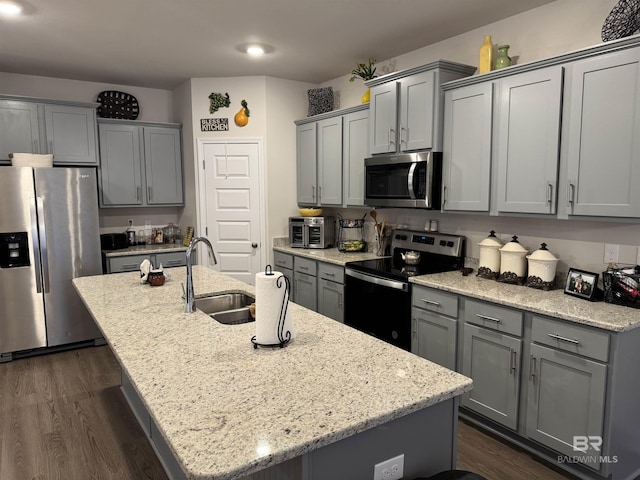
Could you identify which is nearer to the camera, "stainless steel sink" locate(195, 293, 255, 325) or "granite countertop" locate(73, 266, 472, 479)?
"granite countertop" locate(73, 266, 472, 479)

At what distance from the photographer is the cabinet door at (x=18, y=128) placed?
418cm

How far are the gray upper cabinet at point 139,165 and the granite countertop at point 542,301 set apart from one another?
3.33 meters

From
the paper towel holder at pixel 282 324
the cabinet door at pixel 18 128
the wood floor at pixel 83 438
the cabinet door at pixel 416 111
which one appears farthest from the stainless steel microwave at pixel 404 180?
the cabinet door at pixel 18 128

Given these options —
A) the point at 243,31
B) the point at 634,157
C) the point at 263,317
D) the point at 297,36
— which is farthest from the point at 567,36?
the point at 263,317

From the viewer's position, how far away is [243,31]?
344 cm

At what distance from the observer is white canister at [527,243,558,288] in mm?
2748

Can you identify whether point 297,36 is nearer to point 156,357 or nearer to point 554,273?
point 554,273

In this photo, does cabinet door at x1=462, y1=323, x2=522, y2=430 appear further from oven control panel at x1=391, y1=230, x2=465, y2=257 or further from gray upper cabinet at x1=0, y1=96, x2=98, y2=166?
gray upper cabinet at x1=0, y1=96, x2=98, y2=166

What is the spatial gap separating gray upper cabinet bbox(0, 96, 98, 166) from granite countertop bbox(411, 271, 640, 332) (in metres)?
3.64

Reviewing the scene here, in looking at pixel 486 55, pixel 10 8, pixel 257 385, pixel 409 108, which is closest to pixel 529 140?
pixel 486 55

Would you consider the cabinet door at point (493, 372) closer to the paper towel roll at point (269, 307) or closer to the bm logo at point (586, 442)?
the bm logo at point (586, 442)

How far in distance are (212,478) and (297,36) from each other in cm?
333

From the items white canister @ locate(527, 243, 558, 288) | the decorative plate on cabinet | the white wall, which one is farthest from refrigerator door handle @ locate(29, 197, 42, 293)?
white canister @ locate(527, 243, 558, 288)

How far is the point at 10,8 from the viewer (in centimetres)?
294
